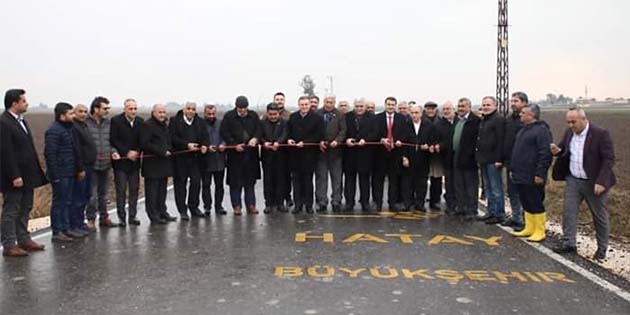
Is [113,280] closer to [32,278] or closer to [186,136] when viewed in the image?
[32,278]

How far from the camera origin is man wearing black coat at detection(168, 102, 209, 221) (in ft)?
36.0

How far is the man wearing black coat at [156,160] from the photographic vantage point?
415 inches

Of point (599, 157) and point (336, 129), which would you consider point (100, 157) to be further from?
point (599, 157)

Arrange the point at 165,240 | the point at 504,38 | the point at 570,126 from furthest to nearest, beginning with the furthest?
the point at 504,38 → the point at 165,240 → the point at 570,126

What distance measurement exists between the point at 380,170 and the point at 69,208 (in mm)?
5174

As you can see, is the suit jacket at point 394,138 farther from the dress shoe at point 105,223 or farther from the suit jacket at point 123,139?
the dress shoe at point 105,223

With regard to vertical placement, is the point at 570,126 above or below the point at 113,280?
above

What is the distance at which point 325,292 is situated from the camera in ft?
21.7

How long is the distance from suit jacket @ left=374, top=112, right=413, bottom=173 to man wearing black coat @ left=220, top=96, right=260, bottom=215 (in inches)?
82.2

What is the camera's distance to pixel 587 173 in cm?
823

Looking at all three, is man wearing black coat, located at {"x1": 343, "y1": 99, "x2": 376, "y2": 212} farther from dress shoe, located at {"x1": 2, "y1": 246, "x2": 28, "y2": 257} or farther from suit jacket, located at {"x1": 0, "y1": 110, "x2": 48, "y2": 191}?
dress shoe, located at {"x1": 2, "y1": 246, "x2": 28, "y2": 257}

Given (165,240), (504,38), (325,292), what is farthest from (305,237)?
(504,38)

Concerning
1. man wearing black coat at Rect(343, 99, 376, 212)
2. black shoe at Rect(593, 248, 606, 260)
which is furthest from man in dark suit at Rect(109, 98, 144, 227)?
black shoe at Rect(593, 248, 606, 260)

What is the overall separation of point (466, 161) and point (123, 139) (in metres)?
5.46
